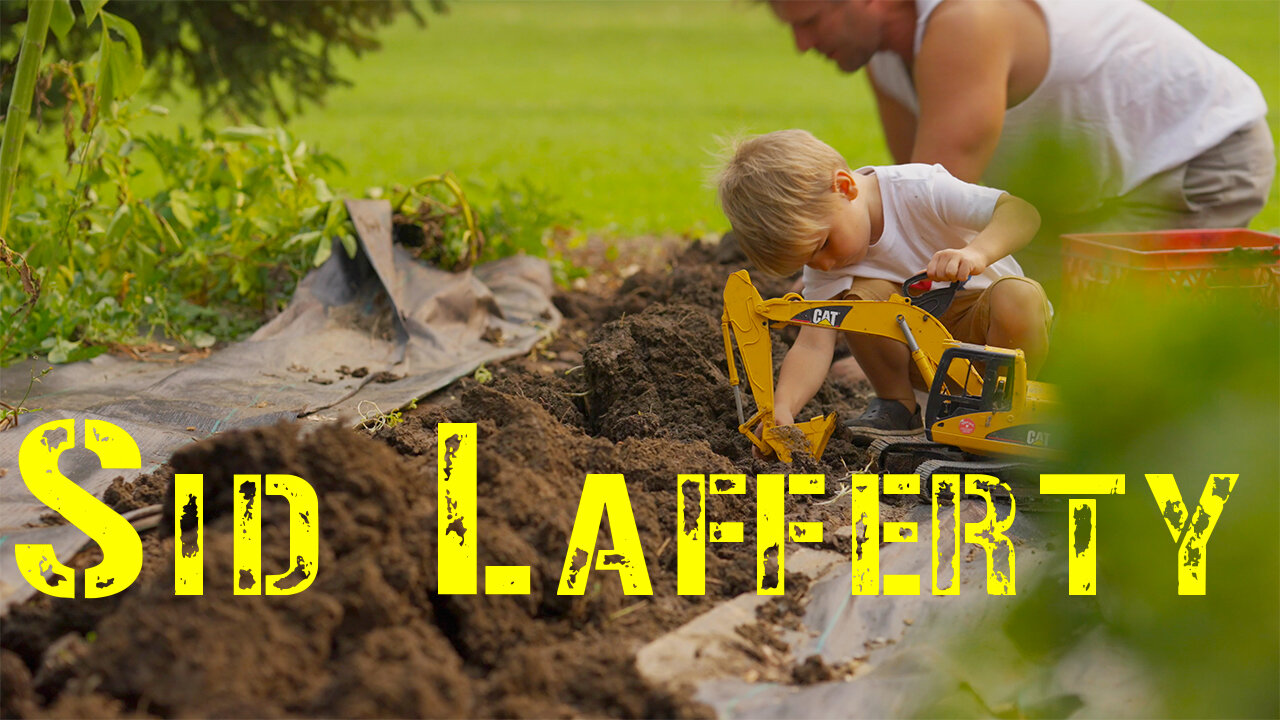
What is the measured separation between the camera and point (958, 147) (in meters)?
3.12

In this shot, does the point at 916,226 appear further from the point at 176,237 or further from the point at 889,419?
the point at 176,237

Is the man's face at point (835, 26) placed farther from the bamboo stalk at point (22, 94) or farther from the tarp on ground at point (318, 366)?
the bamboo stalk at point (22, 94)

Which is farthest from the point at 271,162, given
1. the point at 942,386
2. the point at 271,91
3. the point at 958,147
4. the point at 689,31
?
the point at 689,31

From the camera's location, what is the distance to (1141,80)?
3.53 meters

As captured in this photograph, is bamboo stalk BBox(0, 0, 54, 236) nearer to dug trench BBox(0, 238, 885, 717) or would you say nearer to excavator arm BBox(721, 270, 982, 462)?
dug trench BBox(0, 238, 885, 717)

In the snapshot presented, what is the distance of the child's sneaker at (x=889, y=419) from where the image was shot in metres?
3.04

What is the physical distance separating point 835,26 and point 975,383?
1366 mm

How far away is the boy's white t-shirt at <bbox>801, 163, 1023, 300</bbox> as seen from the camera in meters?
2.76

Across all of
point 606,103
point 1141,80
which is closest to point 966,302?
point 1141,80

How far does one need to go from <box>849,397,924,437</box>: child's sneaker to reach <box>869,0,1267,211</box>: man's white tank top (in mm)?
1041

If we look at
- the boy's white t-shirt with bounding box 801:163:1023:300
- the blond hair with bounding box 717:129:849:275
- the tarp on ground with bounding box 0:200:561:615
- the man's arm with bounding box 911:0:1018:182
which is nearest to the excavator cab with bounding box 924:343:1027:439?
the boy's white t-shirt with bounding box 801:163:1023:300

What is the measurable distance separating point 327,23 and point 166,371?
8.38 ft

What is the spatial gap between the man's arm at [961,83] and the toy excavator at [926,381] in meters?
0.66

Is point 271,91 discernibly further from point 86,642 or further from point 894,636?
point 894,636
